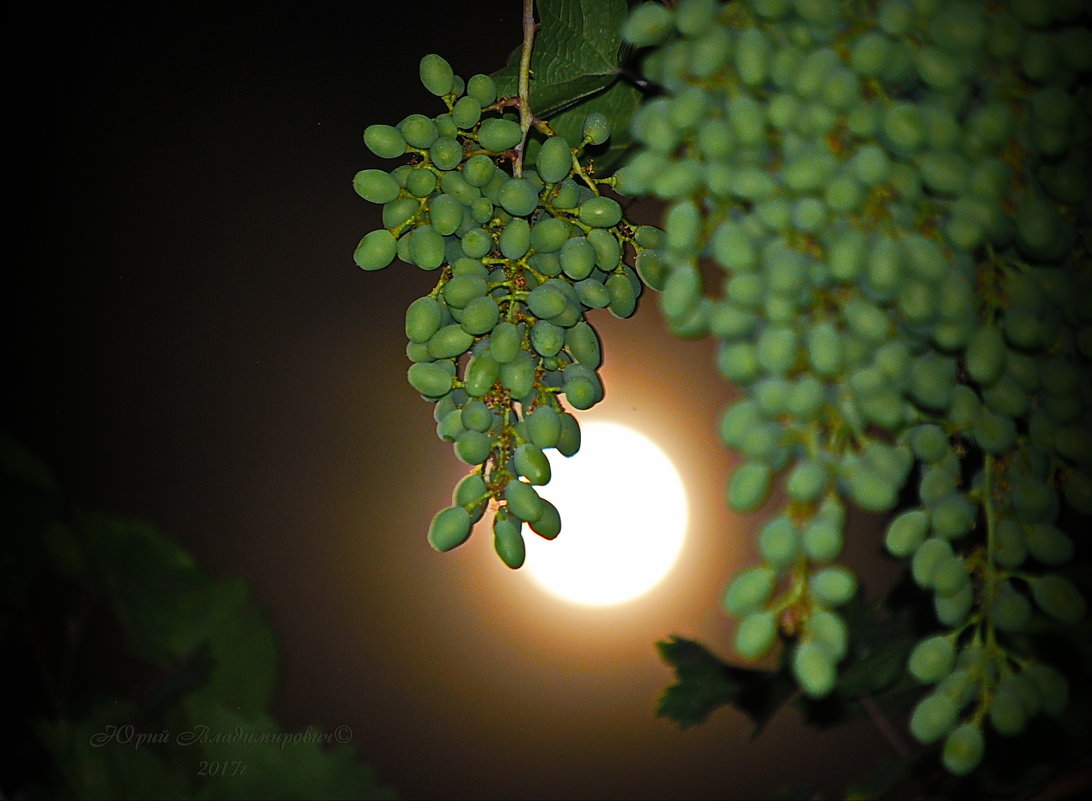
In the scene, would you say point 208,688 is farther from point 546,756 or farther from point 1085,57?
point 1085,57

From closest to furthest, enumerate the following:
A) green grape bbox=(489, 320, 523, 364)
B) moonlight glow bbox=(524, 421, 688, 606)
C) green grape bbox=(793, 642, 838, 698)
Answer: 1. green grape bbox=(793, 642, 838, 698)
2. green grape bbox=(489, 320, 523, 364)
3. moonlight glow bbox=(524, 421, 688, 606)

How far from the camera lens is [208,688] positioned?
126 cm

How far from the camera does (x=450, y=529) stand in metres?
0.46

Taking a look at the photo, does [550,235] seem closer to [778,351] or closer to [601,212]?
[601,212]

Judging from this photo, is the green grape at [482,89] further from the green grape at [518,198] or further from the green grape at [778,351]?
the green grape at [778,351]

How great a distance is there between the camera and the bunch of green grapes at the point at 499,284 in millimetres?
462

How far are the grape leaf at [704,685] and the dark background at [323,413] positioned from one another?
16cm

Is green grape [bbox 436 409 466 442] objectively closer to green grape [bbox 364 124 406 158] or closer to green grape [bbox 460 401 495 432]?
green grape [bbox 460 401 495 432]

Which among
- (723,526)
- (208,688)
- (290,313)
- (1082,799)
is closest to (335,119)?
(290,313)

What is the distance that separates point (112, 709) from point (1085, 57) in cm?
140

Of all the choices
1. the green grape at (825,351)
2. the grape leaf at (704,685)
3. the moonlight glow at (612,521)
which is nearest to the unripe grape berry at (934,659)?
the green grape at (825,351)

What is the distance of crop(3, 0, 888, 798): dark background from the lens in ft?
3.49

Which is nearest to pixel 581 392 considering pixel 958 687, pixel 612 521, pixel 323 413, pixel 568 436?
pixel 568 436

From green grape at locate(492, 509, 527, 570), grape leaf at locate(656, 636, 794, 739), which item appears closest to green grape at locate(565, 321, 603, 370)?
green grape at locate(492, 509, 527, 570)
